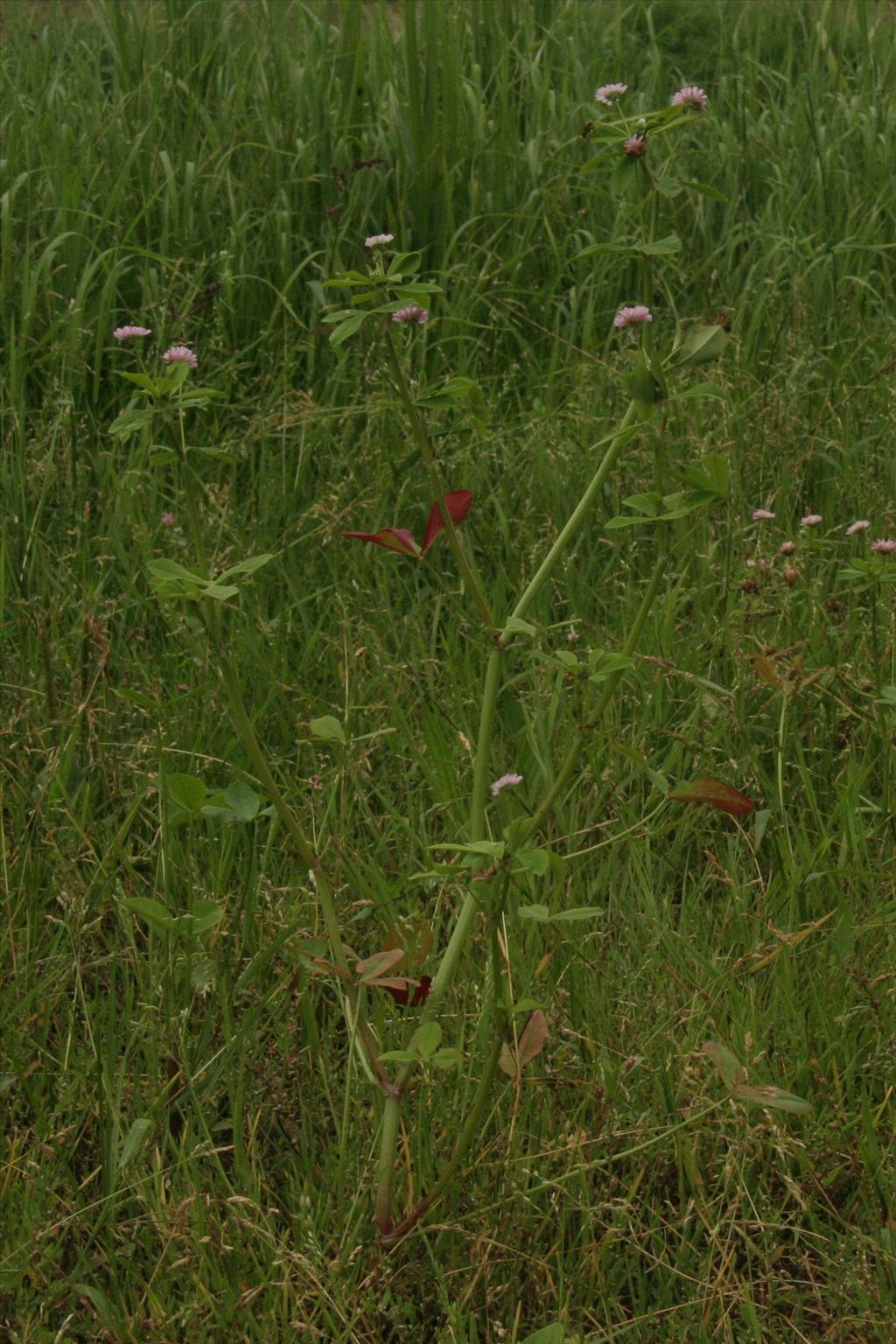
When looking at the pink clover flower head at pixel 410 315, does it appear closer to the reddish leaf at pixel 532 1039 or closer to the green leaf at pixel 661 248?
the green leaf at pixel 661 248

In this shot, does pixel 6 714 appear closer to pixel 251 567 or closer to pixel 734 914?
pixel 251 567

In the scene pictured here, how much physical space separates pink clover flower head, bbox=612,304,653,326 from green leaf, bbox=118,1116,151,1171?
94 cm

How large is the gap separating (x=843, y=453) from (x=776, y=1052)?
1.36 m

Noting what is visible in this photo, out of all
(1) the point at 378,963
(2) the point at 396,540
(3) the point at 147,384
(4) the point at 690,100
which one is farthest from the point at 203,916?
(4) the point at 690,100

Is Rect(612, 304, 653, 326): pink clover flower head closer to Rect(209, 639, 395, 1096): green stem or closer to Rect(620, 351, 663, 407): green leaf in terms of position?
Rect(620, 351, 663, 407): green leaf

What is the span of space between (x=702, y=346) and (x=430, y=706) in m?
0.85

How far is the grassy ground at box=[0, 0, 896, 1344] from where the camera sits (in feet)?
4.61

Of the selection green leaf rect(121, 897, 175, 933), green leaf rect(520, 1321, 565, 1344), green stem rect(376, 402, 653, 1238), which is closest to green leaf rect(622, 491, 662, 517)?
green stem rect(376, 402, 653, 1238)

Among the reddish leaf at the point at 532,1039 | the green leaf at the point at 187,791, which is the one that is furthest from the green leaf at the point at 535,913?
the green leaf at the point at 187,791

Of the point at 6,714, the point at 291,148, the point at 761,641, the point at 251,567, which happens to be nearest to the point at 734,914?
the point at 761,641

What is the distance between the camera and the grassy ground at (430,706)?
1.40m

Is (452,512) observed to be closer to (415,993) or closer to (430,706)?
(415,993)

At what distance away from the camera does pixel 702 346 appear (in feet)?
4.71

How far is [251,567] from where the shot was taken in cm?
143
